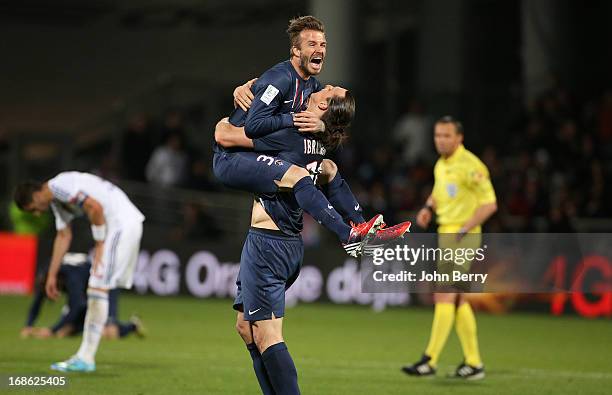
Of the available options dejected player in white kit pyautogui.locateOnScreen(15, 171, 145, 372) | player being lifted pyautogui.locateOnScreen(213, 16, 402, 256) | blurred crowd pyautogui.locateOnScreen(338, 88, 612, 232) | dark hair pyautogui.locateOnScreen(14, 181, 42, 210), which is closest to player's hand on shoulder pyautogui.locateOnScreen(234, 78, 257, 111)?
player being lifted pyautogui.locateOnScreen(213, 16, 402, 256)

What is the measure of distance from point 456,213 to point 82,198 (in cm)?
348

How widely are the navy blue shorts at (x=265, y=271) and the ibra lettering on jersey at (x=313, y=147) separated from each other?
0.55 metres

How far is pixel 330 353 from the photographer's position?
42.1 feet

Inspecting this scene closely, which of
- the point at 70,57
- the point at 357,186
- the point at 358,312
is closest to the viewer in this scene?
the point at 358,312

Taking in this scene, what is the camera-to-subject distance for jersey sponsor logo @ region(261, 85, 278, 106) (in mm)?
7109

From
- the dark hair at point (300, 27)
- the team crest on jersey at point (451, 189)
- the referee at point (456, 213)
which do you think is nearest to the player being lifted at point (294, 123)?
the dark hair at point (300, 27)

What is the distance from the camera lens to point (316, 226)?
20594 mm

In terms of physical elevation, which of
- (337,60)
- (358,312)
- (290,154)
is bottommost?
(358,312)

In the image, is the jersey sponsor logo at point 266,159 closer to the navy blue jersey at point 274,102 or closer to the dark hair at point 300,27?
the navy blue jersey at point 274,102

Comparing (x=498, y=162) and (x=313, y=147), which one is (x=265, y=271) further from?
(x=498, y=162)

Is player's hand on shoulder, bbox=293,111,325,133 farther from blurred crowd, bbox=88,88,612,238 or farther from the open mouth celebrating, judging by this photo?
blurred crowd, bbox=88,88,612,238

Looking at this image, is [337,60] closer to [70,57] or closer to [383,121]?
[383,121]

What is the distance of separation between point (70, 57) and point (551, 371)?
2144 cm

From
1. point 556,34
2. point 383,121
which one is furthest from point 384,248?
point 556,34
